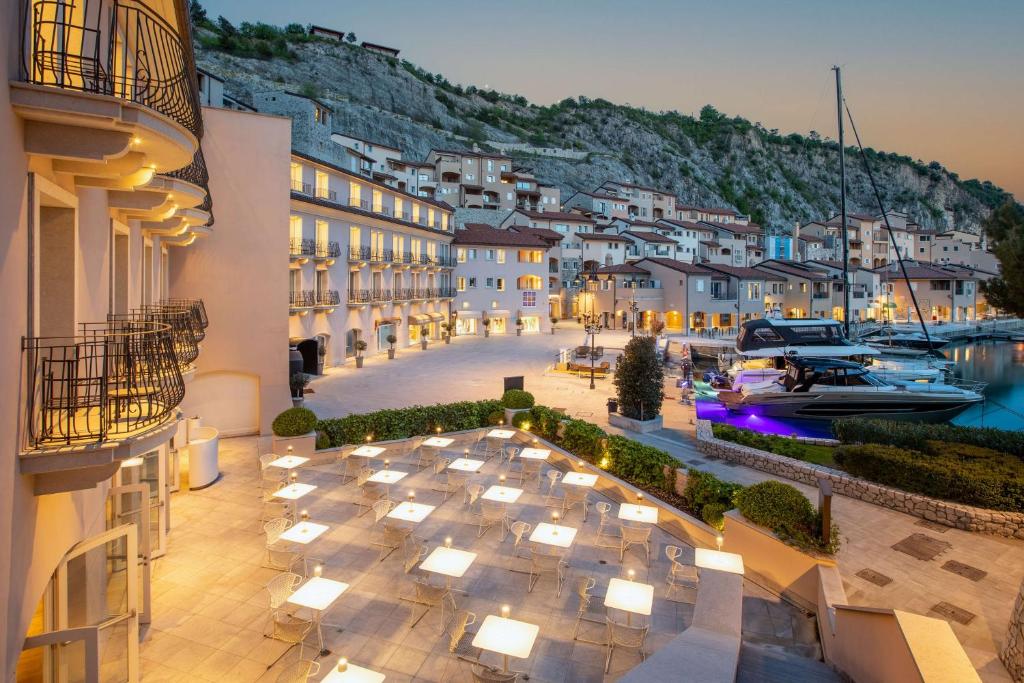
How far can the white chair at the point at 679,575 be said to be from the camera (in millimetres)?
9961

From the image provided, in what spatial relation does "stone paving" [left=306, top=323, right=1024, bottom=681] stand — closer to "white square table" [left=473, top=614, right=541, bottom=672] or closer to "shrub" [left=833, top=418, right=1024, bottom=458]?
"shrub" [left=833, top=418, right=1024, bottom=458]

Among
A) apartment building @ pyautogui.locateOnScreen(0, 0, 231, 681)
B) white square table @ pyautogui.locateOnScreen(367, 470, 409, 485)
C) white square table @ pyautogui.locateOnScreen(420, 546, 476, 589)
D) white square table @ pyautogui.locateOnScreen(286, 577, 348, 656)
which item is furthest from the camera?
white square table @ pyautogui.locateOnScreen(367, 470, 409, 485)

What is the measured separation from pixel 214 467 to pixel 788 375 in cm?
2447

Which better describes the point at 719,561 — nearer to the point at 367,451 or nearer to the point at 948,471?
the point at 948,471

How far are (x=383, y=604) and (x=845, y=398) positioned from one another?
22.9 metres

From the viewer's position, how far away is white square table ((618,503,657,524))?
37.3 ft

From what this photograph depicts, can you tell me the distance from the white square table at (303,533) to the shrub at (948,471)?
13.5 m

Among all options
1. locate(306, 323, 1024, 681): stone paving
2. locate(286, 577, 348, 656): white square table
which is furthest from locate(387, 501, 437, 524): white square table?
locate(306, 323, 1024, 681): stone paving

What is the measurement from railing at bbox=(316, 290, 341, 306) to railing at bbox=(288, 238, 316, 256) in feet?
9.75

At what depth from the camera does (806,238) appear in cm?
9381

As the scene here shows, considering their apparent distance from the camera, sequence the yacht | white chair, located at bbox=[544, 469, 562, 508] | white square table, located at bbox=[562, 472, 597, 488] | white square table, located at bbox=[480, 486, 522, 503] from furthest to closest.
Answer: the yacht
white chair, located at bbox=[544, 469, 562, 508]
white square table, located at bbox=[562, 472, 597, 488]
white square table, located at bbox=[480, 486, 522, 503]

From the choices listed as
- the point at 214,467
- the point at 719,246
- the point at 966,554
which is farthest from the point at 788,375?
the point at 719,246

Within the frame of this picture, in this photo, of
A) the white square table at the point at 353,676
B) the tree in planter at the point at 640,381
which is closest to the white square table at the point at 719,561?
the white square table at the point at 353,676

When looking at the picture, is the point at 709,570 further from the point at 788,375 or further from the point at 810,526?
the point at 788,375
